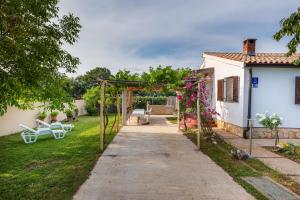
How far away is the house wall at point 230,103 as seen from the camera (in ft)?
46.3

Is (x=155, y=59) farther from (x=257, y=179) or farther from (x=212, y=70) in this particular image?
(x=257, y=179)

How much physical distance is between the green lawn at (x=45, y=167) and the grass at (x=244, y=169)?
3.53 m

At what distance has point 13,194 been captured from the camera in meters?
5.88

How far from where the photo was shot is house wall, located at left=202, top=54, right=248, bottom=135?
14126mm

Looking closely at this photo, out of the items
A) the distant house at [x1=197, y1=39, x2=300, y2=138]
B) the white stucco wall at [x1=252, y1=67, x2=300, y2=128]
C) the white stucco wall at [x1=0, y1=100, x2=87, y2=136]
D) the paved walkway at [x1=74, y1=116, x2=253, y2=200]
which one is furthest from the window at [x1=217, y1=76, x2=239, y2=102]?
the white stucco wall at [x1=0, y1=100, x2=87, y2=136]

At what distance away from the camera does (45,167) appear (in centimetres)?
806

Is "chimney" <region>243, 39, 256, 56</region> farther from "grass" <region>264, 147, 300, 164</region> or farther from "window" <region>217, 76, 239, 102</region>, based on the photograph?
"grass" <region>264, 147, 300, 164</region>

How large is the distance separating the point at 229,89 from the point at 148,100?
57.3ft

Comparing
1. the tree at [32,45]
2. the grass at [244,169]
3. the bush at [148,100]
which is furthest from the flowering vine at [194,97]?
the bush at [148,100]

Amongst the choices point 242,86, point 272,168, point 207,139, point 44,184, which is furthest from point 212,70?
point 44,184

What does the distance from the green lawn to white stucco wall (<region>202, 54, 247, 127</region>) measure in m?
6.25

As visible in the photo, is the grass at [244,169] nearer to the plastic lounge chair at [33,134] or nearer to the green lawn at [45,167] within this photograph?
the green lawn at [45,167]

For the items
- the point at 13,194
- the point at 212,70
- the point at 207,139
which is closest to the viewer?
the point at 13,194

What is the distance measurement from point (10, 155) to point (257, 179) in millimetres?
7276
